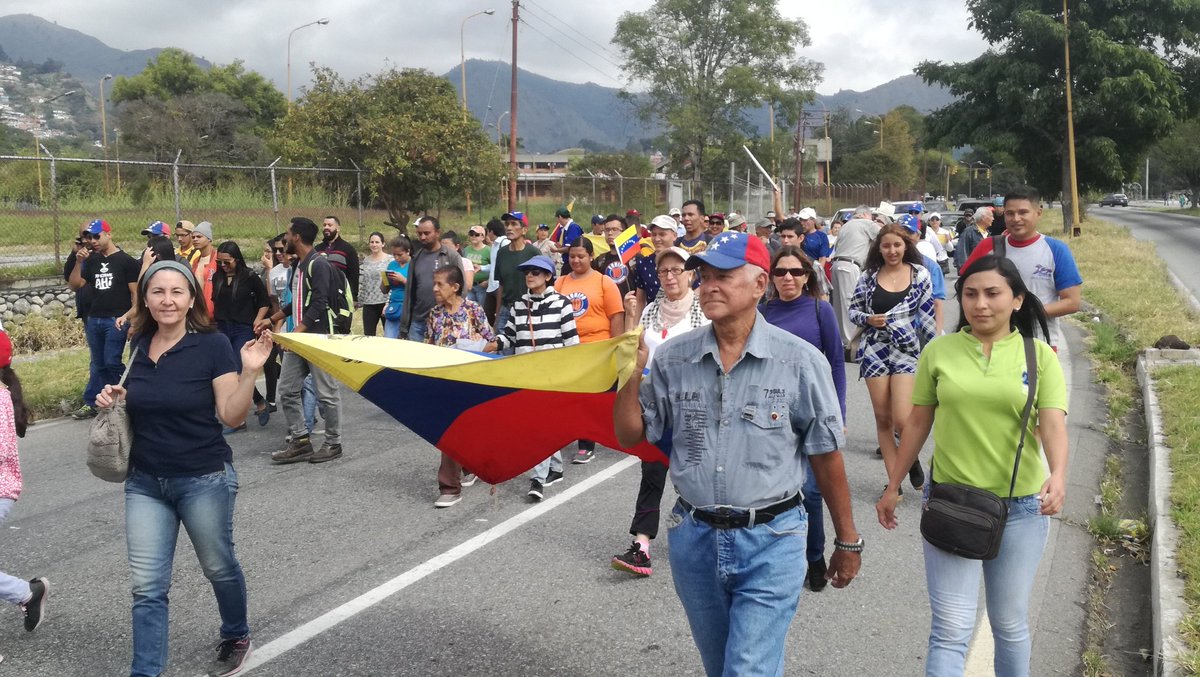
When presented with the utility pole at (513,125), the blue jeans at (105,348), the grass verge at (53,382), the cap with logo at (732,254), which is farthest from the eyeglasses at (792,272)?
the utility pole at (513,125)

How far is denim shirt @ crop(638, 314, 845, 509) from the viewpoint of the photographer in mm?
3055

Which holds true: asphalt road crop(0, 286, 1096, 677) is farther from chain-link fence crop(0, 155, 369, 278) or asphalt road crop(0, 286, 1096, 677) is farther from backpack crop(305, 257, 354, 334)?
chain-link fence crop(0, 155, 369, 278)

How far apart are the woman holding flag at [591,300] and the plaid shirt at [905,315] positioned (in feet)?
6.11

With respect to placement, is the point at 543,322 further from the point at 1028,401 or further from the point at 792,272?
the point at 1028,401

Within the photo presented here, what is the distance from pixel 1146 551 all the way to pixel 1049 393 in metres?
3.04

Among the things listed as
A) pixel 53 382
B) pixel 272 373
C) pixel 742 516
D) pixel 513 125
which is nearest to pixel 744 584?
pixel 742 516

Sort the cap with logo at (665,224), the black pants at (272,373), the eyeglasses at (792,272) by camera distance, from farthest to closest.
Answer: the black pants at (272,373) < the cap with logo at (665,224) < the eyeglasses at (792,272)

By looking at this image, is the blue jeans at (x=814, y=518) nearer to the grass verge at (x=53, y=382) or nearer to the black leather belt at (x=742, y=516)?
the black leather belt at (x=742, y=516)

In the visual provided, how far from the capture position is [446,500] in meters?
6.97

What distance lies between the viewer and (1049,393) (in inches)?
140

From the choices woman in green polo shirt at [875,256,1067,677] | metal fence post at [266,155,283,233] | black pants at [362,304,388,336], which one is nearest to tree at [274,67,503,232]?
metal fence post at [266,155,283,233]

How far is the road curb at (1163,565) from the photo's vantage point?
4.23 meters

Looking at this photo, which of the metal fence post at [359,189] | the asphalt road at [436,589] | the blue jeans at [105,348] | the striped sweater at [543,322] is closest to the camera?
the asphalt road at [436,589]

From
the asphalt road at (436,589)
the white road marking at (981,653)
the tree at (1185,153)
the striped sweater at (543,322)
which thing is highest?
the tree at (1185,153)
